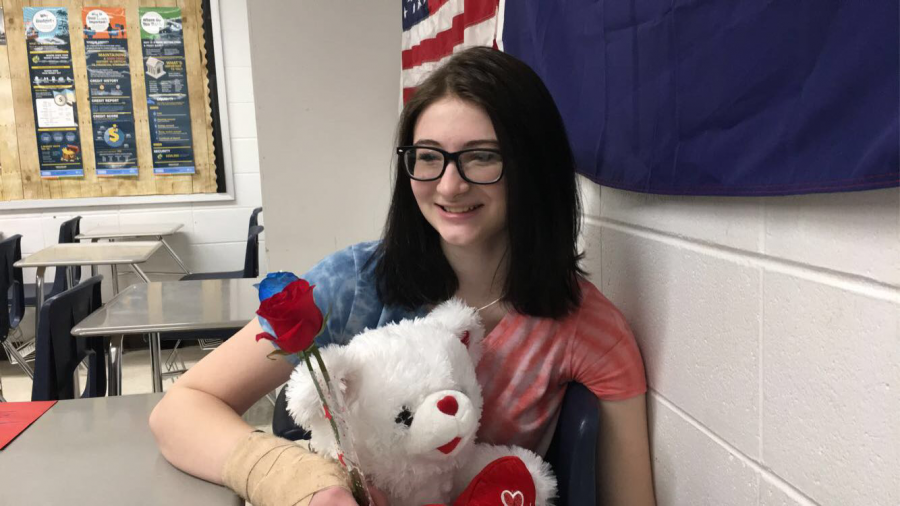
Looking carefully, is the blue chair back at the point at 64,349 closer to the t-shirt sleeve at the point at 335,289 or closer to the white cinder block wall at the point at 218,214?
the t-shirt sleeve at the point at 335,289

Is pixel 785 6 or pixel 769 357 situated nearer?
pixel 785 6

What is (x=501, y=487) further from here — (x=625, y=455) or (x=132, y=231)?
(x=132, y=231)

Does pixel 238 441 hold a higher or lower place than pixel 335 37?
lower

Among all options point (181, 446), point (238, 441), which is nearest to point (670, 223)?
point (238, 441)

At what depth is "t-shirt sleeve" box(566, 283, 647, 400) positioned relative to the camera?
108cm

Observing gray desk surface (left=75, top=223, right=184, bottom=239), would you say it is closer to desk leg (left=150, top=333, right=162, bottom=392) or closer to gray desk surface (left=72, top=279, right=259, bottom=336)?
gray desk surface (left=72, top=279, right=259, bottom=336)

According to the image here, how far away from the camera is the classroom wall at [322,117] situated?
2.64 metres

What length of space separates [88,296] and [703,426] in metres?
1.93

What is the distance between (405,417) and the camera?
87 centimetres

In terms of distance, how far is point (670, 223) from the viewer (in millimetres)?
1005

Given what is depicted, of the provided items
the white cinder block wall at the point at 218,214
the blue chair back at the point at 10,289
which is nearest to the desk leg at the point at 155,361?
the blue chair back at the point at 10,289

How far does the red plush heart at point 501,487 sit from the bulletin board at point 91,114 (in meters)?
4.08

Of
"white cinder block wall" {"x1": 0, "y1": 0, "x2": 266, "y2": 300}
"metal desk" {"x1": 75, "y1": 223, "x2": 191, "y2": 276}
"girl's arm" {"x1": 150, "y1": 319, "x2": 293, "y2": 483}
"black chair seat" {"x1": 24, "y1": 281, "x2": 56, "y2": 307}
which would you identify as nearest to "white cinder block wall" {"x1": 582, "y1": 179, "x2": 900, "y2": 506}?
"girl's arm" {"x1": 150, "y1": 319, "x2": 293, "y2": 483}

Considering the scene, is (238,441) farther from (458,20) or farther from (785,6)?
(458,20)
